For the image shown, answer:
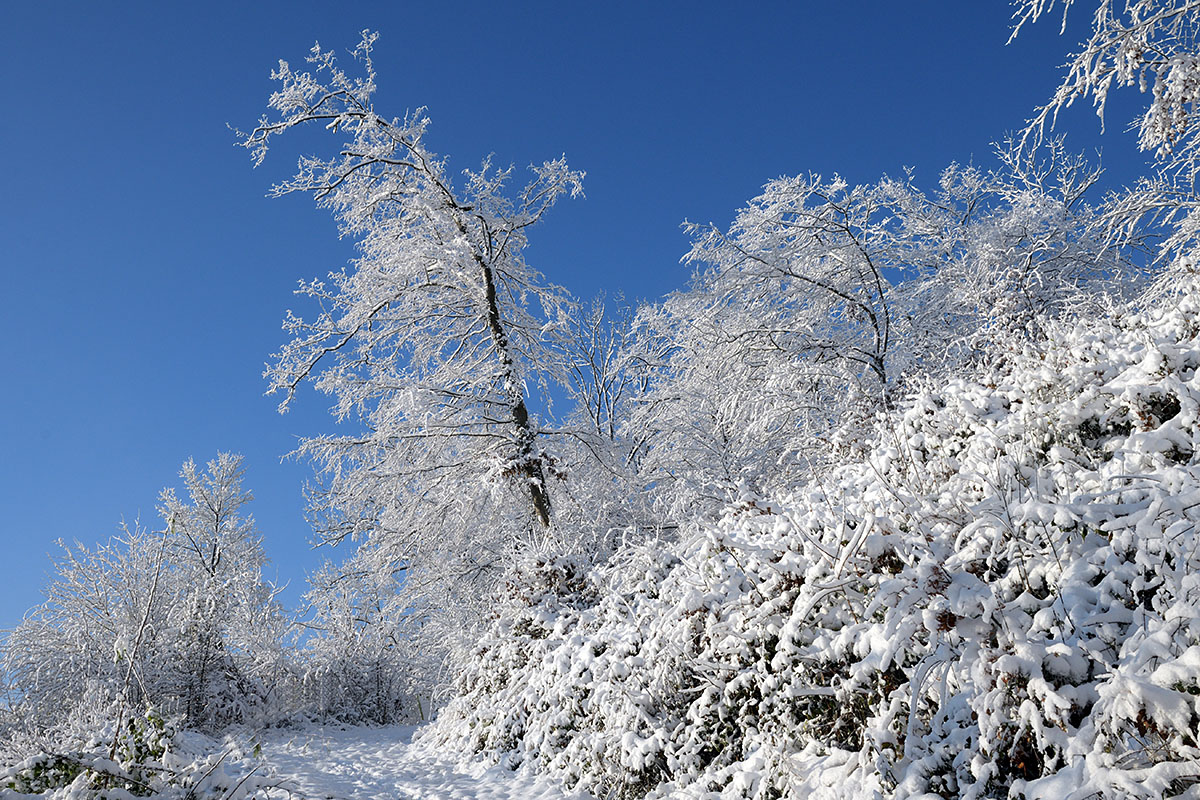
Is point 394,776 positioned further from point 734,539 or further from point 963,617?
point 963,617

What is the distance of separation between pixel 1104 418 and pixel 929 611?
1896 millimetres

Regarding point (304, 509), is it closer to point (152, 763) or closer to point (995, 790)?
point (152, 763)

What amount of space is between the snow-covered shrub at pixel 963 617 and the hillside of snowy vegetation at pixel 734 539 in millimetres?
21

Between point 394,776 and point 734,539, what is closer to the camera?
point 734,539

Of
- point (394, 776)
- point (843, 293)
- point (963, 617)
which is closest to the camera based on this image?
point (963, 617)

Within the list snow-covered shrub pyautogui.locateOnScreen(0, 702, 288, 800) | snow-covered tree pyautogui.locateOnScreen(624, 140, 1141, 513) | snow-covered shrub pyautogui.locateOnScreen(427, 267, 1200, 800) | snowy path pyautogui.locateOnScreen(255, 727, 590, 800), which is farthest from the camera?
snow-covered tree pyautogui.locateOnScreen(624, 140, 1141, 513)

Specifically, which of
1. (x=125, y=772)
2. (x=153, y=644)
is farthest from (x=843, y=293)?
(x=153, y=644)

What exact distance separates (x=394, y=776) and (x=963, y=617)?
6.60m

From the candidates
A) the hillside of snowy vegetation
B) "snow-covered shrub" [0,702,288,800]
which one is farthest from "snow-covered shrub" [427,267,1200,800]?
"snow-covered shrub" [0,702,288,800]

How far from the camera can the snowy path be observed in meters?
5.81

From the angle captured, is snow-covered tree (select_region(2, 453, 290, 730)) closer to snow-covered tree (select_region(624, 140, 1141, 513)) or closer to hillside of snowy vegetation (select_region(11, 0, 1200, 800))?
hillside of snowy vegetation (select_region(11, 0, 1200, 800))

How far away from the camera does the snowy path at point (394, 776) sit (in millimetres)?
5810

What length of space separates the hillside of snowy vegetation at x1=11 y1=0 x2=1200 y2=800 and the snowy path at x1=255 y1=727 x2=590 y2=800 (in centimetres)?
9

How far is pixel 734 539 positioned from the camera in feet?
15.5
